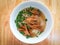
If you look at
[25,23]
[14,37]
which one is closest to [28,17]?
[25,23]

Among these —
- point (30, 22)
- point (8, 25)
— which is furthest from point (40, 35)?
point (8, 25)

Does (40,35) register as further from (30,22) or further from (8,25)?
(8,25)

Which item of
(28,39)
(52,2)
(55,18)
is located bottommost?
(28,39)

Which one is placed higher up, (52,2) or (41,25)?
(52,2)

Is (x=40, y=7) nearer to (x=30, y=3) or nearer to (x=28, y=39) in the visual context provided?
(x=30, y=3)
